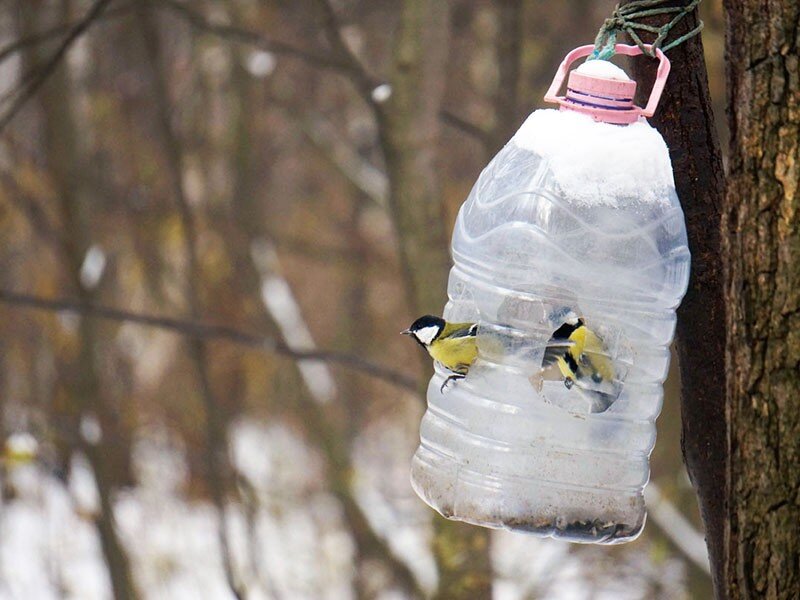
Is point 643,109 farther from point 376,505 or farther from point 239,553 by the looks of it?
point 239,553

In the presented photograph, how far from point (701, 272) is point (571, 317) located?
24 cm

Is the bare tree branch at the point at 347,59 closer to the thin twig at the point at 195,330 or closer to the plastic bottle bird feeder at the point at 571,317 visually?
the thin twig at the point at 195,330

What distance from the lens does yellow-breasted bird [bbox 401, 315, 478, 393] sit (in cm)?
179

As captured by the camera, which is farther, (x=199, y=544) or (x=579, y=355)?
(x=199, y=544)

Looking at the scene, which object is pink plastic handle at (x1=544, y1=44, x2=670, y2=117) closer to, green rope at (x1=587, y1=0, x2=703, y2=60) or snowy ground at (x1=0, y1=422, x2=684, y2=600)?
green rope at (x1=587, y1=0, x2=703, y2=60)

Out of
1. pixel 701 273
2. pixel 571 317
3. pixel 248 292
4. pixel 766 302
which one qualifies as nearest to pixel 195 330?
pixel 571 317

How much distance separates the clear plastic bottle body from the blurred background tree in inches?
43.9

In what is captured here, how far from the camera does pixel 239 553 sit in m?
8.18

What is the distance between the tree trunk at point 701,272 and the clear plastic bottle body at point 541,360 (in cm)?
4

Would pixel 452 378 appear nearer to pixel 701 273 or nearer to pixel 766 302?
pixel 701 273

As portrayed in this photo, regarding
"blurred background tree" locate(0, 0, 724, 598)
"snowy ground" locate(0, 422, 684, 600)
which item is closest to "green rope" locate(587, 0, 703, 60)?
"blurred background tree" locate(0, 0, 724, 598)

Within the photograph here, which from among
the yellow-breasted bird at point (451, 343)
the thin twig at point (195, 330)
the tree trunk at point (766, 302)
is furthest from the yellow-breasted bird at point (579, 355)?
the thin twig at point (195, 330)

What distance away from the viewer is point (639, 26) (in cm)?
164

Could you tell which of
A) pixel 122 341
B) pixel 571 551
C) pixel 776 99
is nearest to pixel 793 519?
pixel 776 99
